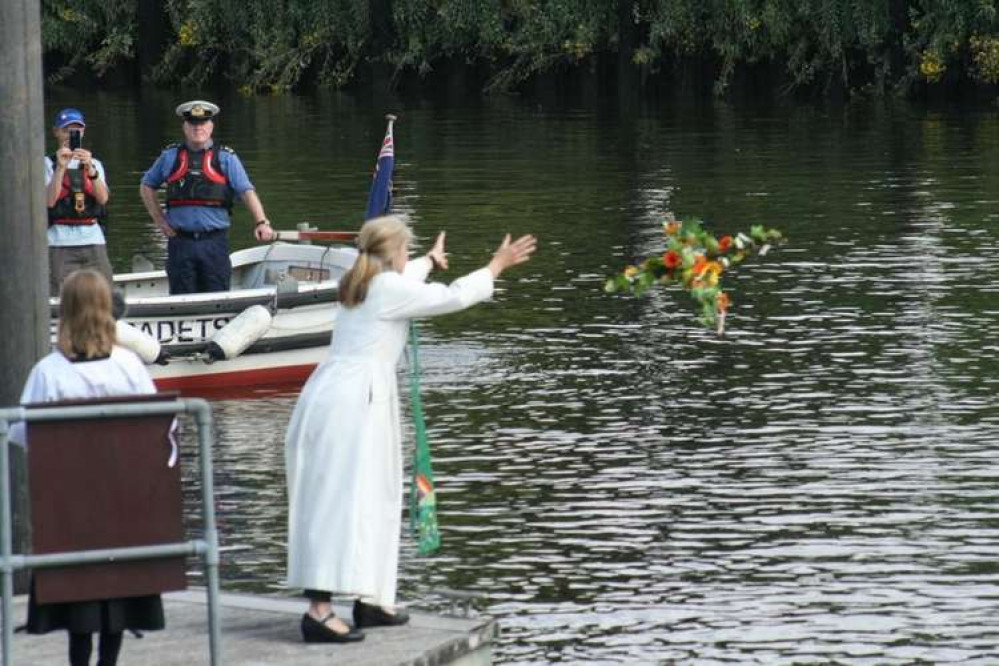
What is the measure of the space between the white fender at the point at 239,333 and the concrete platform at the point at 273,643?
299 inches

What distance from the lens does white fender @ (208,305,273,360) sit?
17.3m

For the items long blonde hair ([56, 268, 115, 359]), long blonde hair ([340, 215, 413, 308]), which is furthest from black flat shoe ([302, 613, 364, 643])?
long blonde hair ([56, 268, 115, 359])

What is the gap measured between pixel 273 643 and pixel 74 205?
296 inches

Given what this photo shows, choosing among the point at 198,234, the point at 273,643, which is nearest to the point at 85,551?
the point at 273,643

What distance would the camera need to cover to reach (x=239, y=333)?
17297 mm

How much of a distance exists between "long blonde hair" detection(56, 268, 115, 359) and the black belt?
8.32 meters

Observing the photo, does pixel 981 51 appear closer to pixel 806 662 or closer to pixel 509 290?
pixel 509 290

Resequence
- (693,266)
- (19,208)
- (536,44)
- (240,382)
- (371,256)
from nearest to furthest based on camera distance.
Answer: (371,256), (19,208), (693,266), (240,382), (536,44)

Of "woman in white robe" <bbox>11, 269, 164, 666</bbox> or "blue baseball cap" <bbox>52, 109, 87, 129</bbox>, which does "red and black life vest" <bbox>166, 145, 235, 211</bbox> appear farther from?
"woman in white robe" <bbox>11, 269, 164, 666</bbox>

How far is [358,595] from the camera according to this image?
9.20 meters

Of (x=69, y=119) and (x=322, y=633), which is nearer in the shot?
(x=322, y=633)

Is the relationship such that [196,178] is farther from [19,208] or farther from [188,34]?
[188,34]

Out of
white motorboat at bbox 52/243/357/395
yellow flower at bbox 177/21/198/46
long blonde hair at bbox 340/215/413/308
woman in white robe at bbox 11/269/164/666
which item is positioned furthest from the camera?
yellow flower at bbox 177/21/198/46

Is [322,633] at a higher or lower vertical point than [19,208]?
lower
